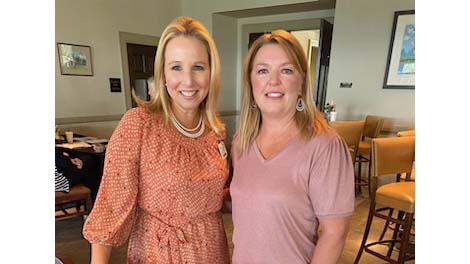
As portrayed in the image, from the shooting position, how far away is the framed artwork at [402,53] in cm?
416

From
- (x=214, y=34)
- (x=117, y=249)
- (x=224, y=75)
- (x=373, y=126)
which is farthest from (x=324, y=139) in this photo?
(x=224, y=75)

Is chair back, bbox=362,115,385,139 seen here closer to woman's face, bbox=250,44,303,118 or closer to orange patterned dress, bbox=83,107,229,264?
woman's face, bbox=250,44,303,118

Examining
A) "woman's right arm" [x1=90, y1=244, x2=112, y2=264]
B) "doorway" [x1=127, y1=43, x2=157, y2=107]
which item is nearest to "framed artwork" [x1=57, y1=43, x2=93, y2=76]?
"doorway" [x1=127, y1=43, x2=157, y2=107]

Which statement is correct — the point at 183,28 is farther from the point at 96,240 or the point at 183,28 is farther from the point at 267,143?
the point at 96,240

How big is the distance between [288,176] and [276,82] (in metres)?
0.31

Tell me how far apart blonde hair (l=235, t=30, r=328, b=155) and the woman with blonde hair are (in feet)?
0.39

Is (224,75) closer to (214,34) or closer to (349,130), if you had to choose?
(214,34)

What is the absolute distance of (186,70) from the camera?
1116 mm

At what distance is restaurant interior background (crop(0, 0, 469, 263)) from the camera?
1.05 feet

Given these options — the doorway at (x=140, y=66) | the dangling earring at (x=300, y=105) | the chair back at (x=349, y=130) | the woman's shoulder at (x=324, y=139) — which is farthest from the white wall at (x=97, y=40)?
the woman's shoulder at (x=324, y=139)

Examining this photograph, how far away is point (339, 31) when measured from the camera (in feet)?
15.9
